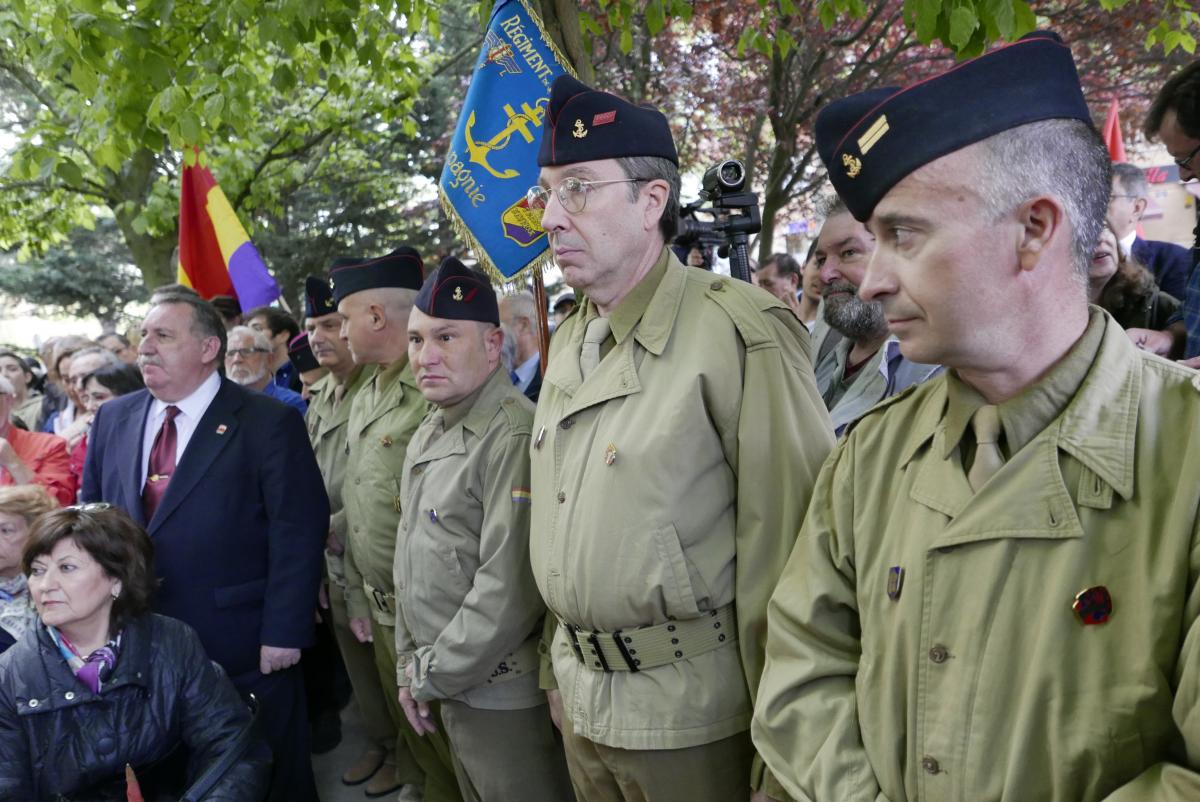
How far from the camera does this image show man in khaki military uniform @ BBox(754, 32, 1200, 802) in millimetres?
1233

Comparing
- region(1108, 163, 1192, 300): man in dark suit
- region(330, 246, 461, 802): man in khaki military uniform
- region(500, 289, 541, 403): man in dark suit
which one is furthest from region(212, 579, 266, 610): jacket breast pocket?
region(1108, 163, 1192, 300): man in dark suit

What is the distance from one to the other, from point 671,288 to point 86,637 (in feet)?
7.73

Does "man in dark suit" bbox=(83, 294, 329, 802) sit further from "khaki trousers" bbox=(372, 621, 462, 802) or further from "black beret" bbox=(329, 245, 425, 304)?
"black beret" bbox=(329, 245, 425, 304)

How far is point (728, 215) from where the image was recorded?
9.36ft

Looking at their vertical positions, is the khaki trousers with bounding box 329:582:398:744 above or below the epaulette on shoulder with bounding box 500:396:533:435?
below

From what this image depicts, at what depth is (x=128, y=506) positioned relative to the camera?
370cm

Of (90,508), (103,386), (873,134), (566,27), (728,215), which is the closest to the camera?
(873,134)

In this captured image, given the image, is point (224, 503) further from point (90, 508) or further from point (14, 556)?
point (14, 556)

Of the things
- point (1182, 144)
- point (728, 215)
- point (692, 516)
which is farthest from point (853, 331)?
point (692, 516)

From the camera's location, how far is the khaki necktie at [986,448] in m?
1.42

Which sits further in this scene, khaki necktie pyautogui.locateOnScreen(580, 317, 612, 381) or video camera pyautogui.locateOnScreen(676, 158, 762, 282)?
video camera pyautogui.locateOnScreen(676, 158, 762, 282)

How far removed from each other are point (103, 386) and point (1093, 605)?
525cm

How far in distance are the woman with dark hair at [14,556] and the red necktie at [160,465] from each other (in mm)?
436

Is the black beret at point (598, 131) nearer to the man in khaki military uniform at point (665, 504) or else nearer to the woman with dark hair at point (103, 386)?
the man in khaki military uniform at point (665, 504)
